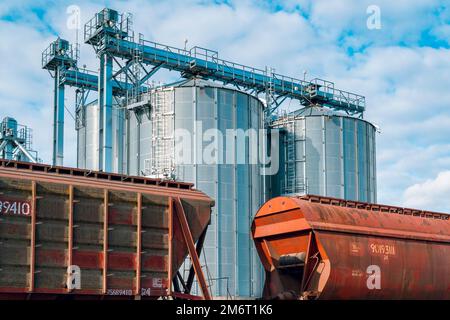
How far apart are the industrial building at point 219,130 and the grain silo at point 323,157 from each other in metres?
0.07

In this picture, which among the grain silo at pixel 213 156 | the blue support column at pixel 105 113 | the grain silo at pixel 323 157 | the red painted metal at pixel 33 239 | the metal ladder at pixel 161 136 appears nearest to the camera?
the red painted metal at pixel 33 239

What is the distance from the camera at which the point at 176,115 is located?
36594 millimetres

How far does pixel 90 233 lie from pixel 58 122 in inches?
1150

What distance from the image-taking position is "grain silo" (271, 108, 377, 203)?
45.1 metres

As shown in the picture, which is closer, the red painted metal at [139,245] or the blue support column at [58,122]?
the red painted metal at [139,245]

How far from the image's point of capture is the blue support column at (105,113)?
38716mm

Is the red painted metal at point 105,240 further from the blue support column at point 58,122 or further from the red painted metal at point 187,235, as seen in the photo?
the blue support column at point 58,122

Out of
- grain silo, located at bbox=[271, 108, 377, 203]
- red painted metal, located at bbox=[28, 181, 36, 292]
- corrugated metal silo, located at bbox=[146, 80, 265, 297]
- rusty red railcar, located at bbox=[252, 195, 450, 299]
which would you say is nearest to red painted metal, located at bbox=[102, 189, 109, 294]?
red painted metal, located at bbox=[28, 181, 36, 292]

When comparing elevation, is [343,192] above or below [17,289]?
above

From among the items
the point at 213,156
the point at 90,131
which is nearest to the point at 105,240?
the point at 213,156

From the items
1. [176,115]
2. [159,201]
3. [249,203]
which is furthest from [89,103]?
[159,201]

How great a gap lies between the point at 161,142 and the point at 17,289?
19570 mm

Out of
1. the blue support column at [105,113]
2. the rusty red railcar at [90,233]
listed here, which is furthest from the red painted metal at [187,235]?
the blue support column at [105,113]
